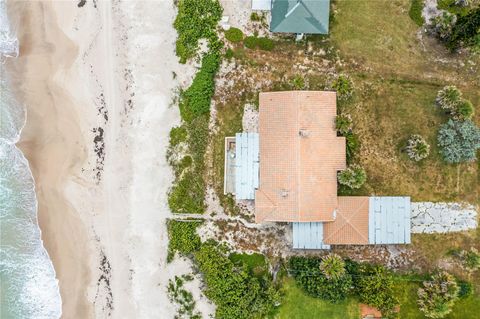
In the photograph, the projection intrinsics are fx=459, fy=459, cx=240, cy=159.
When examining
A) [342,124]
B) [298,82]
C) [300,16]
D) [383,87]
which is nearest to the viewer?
[342,124]

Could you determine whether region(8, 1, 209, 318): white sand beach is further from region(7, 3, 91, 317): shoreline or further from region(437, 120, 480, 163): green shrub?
region(437, 120, 480, 163): green shrub

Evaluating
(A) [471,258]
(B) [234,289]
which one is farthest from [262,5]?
(A) [471,258]

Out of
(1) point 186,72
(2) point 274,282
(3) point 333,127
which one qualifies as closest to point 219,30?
(1) point 186,72

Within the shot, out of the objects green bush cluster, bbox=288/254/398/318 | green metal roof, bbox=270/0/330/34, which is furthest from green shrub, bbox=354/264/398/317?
green metal roof, bbox=270/0/330/34

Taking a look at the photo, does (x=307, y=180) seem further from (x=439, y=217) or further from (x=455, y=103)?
(x=455, y=103)

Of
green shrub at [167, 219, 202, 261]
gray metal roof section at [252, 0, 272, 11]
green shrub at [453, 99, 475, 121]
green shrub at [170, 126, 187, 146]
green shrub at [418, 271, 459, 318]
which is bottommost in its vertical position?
green shrub at [418, 271, 459, 318]

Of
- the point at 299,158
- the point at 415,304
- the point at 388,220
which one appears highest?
the point at 299,158
